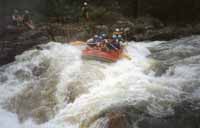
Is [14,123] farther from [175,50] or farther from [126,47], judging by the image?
[175,50]

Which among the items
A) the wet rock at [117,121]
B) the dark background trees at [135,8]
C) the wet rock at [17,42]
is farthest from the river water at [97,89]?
the dark background trees at [135,8]

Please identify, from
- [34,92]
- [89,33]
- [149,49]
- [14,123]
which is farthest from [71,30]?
[14,123]

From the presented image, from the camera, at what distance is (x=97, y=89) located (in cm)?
891

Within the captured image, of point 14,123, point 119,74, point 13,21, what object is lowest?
point 14,123

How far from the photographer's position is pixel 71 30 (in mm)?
13984

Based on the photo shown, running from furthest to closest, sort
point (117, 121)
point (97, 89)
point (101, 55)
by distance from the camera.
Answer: point (101, 55)
point (97, 89)
point (117, 121)

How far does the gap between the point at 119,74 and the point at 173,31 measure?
5237mm

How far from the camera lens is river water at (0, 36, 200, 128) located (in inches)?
303

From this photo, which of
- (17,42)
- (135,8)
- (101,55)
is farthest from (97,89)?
(135,8)

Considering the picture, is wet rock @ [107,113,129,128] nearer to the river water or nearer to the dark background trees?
the river water

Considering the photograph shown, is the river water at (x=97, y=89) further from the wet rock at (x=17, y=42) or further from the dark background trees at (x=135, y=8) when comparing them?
the dark background trees at (x=135, y=8)

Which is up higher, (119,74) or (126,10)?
(126,10)

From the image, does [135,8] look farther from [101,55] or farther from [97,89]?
[97,89]

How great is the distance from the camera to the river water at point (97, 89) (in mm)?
7699
